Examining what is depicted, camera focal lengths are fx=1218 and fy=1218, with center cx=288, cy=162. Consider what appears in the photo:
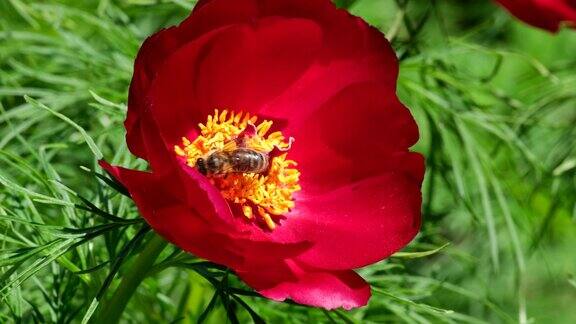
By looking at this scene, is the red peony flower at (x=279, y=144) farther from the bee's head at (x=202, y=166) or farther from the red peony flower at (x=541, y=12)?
the red peony flower at (x=541, y=12)

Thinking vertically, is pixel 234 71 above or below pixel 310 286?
above

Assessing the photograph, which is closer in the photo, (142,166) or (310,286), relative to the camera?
(310,286)

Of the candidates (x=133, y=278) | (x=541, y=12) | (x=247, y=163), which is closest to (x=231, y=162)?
(x=247, y=163)

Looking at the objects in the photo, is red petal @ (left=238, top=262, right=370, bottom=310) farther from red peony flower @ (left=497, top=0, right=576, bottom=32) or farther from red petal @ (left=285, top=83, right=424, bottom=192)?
red peony flower @ (left=497, top=0, right=576, bottom=32)

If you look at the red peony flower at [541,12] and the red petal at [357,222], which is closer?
the red petal at [357,222]

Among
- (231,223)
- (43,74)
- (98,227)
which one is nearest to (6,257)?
(98,227)

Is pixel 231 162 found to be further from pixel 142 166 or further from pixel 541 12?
pixel 541 12

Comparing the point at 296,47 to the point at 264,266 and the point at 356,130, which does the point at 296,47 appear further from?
the point at 264,266

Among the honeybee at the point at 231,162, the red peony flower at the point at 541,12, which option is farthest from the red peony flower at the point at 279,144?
the red peony flower at the point at 541,12
